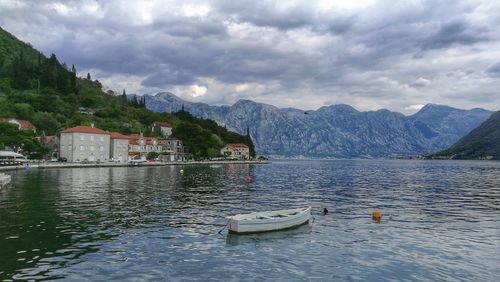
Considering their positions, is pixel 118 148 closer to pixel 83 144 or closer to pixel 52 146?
pixel 83 144

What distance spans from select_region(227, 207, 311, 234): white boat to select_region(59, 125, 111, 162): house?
14704cm

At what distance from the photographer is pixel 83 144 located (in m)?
168

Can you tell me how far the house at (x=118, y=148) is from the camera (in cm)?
18575

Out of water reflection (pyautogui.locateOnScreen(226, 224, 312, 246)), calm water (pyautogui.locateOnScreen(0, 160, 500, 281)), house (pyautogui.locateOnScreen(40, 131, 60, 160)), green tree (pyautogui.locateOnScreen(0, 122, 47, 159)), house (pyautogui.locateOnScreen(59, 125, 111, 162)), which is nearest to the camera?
calm water (pyautogui.locateOnScreen(0, 160, 500, 281))

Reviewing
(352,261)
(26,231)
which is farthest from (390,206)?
(26,231)

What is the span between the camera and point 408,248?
100.0 feet

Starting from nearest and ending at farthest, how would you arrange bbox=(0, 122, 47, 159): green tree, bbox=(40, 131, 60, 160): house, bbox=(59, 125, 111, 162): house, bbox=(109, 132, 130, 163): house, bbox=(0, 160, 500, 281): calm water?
bbox=(0, 160, 500, 281): calm water, bbox=(0, 122, 47, 159): green tree, bbox=(59, 125, 111, 162): house, bbox=(40, 131, 60, 160): house, bbox=(109, 132, 130, 163): house

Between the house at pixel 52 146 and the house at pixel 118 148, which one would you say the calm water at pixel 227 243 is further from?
the house at pixel 118 148

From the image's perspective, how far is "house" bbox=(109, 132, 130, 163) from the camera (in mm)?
185750

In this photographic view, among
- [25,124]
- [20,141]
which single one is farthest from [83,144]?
[25,124]

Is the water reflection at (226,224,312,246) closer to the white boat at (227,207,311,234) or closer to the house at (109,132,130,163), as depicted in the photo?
the white boat at (227,207,311,234)

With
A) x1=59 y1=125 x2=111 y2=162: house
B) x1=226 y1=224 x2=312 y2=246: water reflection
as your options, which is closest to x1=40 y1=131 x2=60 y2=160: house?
x1=59 y1=125 x2=111 y2=162: house

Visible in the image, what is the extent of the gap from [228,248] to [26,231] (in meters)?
17.8

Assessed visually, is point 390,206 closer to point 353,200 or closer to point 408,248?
point 353,200
